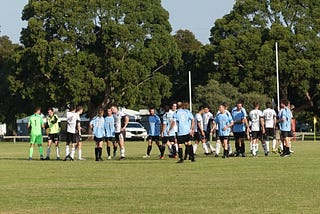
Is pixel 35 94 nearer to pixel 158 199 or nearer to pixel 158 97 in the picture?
pixel 158 97

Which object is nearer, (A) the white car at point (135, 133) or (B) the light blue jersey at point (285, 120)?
(B) the light blue jersey at point (285, 120)

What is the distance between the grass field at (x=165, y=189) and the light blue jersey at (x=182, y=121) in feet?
8.08

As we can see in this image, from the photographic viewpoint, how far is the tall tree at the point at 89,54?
2891 inches

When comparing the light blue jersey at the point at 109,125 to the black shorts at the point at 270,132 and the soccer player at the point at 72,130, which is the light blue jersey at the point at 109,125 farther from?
the black shorts at the point at 270,132

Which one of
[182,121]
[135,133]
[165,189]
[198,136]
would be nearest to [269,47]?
[135,133]

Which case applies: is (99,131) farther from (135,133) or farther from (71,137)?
(135,133)

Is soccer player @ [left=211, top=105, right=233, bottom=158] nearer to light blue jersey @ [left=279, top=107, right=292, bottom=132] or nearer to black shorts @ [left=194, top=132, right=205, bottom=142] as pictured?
light blue jersey @ [left=279, top=107, right=292, bottom=132]

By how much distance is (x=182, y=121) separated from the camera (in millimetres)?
27859

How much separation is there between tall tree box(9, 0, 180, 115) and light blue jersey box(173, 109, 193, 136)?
4504 centimetres

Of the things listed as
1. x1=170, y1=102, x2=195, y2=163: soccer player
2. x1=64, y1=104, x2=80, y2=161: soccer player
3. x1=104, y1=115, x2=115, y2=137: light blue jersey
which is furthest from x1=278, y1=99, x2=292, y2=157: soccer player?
x1=64, y1=104, x2=80, y2=161: soccer player

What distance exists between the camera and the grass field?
1381cm

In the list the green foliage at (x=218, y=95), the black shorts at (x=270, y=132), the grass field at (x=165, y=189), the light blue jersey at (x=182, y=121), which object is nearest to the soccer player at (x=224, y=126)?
the black shorts at (x=270, y=132)

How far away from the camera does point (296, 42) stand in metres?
74.6

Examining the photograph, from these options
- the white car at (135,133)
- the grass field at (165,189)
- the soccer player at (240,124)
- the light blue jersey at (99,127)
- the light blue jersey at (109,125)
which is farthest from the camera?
the white car at (135,133)
